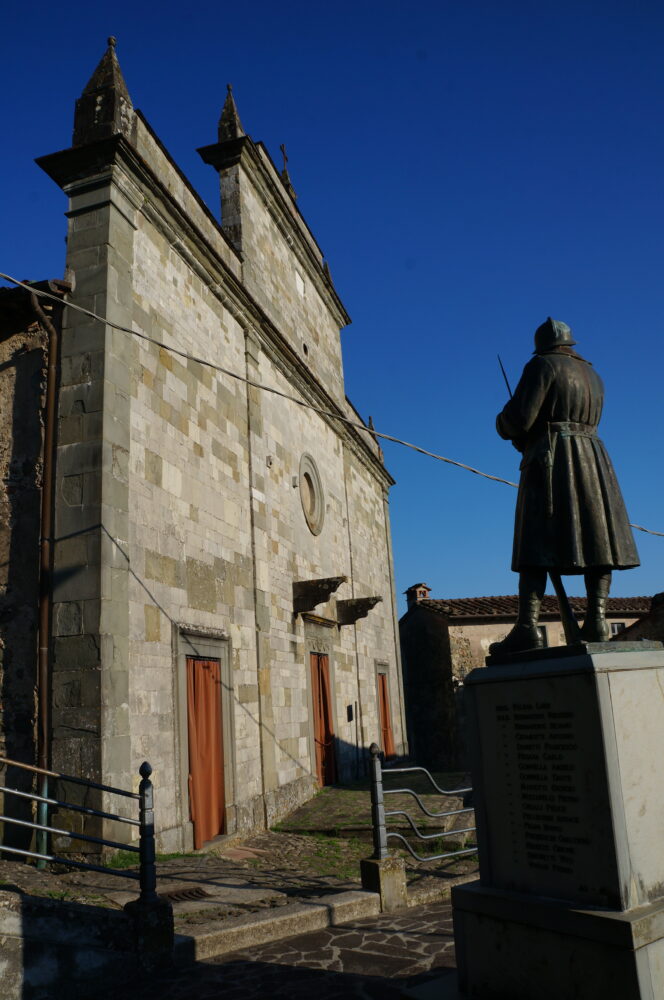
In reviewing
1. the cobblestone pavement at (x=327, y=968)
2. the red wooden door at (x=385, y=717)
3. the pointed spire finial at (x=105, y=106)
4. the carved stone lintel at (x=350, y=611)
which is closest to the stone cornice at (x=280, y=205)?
the pointed spire finial at (x=105, y=106)

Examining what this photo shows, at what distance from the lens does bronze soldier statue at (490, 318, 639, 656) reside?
3.81 meters

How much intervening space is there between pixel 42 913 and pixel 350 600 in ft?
32.7

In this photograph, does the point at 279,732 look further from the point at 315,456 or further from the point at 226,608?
the point at 315,456

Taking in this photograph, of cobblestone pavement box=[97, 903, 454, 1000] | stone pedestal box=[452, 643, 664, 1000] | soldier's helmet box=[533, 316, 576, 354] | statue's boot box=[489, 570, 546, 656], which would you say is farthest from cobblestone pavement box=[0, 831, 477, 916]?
soldier's helmet box=[533, 316, 576, 354]

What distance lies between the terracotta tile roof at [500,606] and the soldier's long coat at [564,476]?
55.1ft

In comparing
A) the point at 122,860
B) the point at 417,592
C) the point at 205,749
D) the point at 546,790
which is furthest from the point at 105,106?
the point at 417,592

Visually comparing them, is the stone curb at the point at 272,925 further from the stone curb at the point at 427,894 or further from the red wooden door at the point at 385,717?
the red wooden door at the point at 385,717

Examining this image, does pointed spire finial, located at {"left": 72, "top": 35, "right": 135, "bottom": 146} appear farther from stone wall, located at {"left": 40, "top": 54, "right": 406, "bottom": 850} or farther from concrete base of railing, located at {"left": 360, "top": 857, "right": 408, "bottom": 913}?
concrete base of railing, located at {"left": 360, "top": 857, "right": 408, "bottom": 913}

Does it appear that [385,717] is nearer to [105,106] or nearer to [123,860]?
[123,860]

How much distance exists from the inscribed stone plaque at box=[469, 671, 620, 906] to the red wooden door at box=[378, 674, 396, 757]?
13.1 meters

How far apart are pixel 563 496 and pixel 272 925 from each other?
3726 millimetres

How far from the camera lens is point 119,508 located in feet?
23.2

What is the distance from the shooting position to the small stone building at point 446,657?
2056 centimetres

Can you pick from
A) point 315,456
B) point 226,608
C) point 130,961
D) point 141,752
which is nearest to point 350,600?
point 315,456
